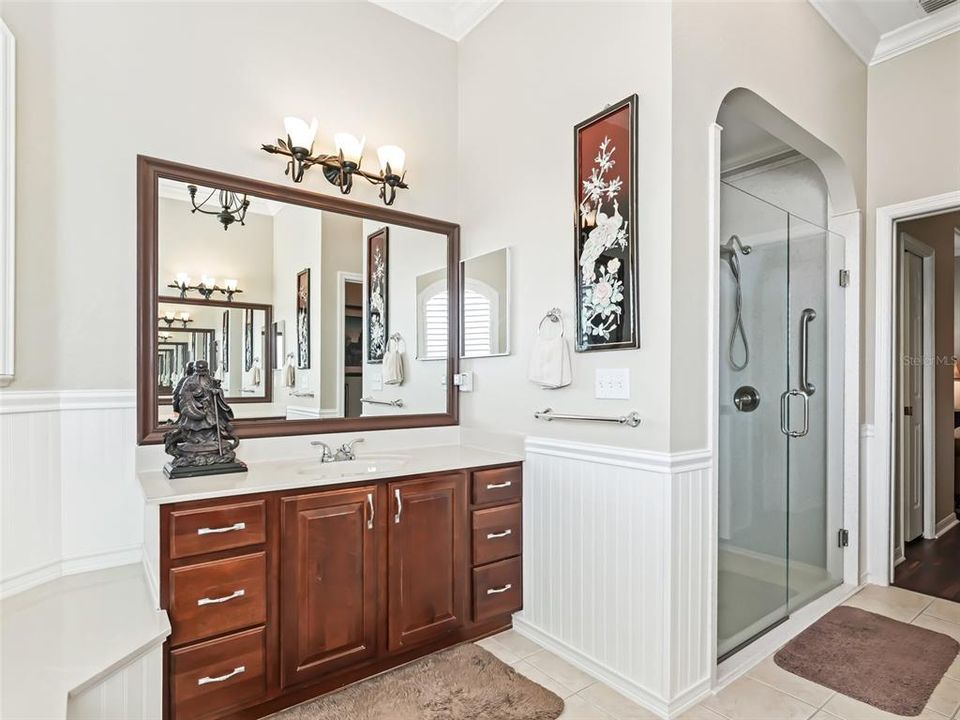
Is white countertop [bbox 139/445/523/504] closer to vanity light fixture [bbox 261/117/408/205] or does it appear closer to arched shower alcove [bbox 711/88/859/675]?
arched shower alcove [bbox 711/88/859/675]

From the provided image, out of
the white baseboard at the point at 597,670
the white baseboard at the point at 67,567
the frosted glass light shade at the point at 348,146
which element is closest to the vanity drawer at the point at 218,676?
the white baseboard at the point at 67,567

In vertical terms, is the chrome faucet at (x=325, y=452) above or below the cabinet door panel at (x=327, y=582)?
above

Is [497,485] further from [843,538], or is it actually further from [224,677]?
[843,538]

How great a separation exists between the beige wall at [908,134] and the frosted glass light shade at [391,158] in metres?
2.74

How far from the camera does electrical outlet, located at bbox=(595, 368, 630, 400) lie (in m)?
2.09

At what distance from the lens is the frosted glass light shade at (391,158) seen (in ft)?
8.83

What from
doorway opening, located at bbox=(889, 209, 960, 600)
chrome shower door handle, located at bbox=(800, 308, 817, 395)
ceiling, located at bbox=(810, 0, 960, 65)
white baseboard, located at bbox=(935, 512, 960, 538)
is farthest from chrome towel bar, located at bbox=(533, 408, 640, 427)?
white baseboard, located at bbox=(935, 512, 960, 538)

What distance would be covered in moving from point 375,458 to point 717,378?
61.7 inches

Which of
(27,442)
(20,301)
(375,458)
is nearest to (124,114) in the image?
(20,301)

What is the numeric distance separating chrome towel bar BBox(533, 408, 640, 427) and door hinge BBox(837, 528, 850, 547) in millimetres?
1949

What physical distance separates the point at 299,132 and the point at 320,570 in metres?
1.87

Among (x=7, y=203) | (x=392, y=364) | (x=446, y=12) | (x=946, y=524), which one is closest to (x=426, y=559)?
(x=392, y=364)

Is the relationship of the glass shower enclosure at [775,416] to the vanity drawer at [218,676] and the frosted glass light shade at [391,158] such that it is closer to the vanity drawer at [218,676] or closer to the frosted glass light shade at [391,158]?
the frosted glass light shade at [391,158]

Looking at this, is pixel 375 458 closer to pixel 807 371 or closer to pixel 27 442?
pixel 27 442
